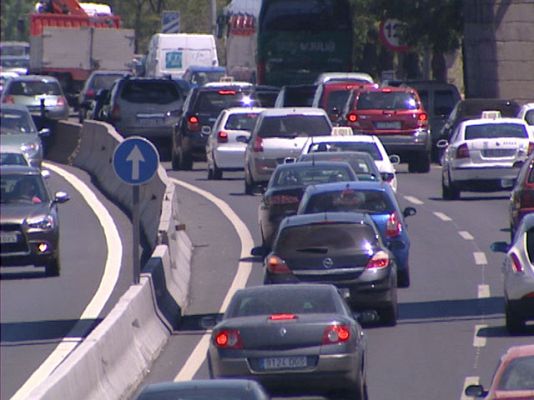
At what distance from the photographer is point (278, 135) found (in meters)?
35.3

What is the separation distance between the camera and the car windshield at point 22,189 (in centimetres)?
2922

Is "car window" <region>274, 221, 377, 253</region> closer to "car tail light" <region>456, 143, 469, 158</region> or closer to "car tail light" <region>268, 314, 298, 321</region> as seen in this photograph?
"car tail light" <region>268, 314, 298, 321</region>

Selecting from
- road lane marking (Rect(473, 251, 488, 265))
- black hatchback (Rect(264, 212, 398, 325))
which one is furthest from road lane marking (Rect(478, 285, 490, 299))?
black hatchback (Rect(264, 212, 398, 325))

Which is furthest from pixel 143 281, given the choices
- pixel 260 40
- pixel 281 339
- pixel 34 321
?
pixel 260 40

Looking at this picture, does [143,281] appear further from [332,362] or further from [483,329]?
[332,362]

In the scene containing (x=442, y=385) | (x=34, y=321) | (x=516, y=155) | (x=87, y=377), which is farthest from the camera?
(x=516, y=155)

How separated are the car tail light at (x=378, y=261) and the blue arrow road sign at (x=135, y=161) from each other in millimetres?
4655

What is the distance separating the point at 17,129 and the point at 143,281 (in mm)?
19950

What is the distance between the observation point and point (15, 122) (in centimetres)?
3953

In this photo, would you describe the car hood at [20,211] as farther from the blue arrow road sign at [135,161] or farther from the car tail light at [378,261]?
the car tail light at [378,261]

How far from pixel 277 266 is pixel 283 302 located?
4276 millimetres

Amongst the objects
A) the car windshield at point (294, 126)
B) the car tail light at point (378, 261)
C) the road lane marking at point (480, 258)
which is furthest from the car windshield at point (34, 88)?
the car tail light at point (378, 261)

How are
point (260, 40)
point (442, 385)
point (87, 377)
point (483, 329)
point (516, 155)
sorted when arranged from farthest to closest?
point (260, 40) < point (516, 155) < point (483, 329) < point (442, 385) < point (87, 377)

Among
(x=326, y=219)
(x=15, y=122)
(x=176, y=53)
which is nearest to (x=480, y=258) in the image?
(x=326, y=219)
